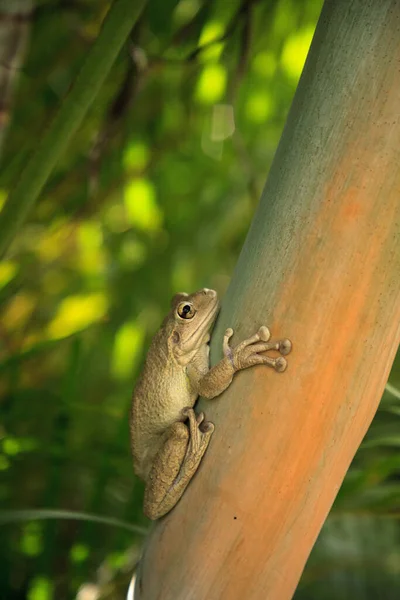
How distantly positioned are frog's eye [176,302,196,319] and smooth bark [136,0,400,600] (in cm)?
25

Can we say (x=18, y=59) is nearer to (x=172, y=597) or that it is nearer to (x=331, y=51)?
(x=331, y=51)

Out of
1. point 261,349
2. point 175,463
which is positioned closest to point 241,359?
point 261,349

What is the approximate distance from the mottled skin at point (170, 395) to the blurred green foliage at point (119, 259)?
144 mm

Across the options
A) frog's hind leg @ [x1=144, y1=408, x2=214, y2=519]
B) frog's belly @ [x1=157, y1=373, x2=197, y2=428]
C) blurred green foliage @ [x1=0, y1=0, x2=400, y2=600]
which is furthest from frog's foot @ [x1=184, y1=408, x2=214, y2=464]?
blurred green foliage @ [x1=0, y1=0, x2=400, y2=600]

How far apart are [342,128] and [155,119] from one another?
1.06 meters

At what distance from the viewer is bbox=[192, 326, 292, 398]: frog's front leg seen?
584 mm

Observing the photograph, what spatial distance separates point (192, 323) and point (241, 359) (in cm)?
29

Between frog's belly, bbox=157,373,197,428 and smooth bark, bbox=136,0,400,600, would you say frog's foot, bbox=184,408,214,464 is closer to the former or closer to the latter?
smooth bark, bbox=136,0,400,600

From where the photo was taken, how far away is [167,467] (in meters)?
0.80

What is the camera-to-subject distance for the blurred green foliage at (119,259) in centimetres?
105

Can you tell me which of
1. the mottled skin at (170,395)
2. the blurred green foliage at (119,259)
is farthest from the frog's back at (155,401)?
the blurred green foliage at (119,259)

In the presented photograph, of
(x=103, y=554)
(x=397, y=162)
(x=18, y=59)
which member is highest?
(x=397, y=162)

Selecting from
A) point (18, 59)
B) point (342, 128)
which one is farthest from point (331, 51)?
point (18, 59)

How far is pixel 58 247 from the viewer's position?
1.62 metres
